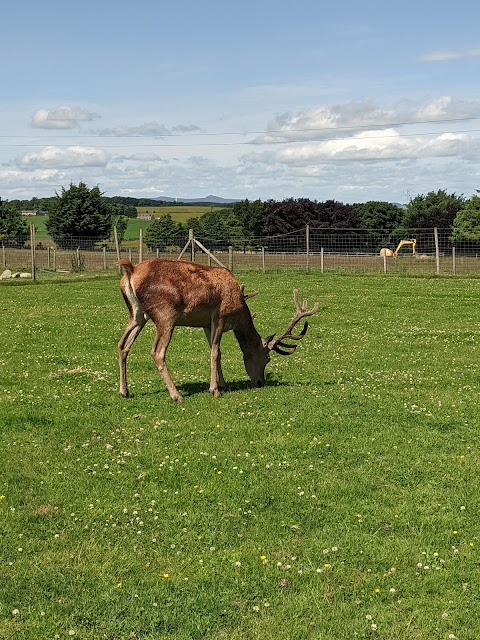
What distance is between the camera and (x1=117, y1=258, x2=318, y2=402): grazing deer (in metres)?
11.9

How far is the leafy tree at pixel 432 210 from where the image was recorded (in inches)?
3942

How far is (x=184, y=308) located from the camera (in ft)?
39.9

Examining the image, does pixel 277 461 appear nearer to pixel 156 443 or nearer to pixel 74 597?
pixel 156 443

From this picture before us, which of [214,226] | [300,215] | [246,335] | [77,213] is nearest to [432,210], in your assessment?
[300,215]

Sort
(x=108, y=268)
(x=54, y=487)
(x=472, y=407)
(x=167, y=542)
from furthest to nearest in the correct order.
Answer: (x=108, y=268) < (x=472, y=407) < (x=54, y=487) < (x=167, y=542)

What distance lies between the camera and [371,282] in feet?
118

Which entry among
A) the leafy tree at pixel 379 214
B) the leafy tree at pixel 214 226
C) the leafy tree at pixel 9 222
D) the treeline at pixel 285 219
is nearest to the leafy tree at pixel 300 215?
the treeline at pixel 285 219

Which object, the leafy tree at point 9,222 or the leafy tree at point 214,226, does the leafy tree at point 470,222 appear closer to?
the leafy tree at point 214,226

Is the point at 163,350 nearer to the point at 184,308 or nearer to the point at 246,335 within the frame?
the point at 184,308

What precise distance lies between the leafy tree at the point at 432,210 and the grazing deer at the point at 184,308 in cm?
8245

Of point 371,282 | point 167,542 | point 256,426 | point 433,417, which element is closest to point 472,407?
point 433,417

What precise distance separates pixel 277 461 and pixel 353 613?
339 centimetres

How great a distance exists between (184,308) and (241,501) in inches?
194

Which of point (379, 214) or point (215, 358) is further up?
point (379, 214)
